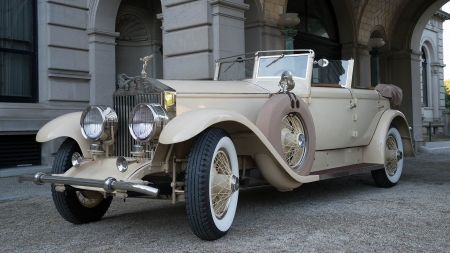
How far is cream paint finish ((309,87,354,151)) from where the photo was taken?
5156 millimetres

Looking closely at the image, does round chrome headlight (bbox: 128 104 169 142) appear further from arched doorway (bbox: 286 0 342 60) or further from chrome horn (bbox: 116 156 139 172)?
arched doorway (bbox: 286 0 342 60)

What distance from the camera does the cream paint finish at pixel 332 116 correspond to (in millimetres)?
5156

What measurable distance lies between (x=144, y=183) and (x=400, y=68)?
481 inches

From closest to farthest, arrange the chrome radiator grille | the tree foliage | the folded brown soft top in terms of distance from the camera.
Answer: the chrome radiator grille < the folded brown soft top < the tree foliage

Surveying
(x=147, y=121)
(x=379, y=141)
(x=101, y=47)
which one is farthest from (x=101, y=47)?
(x=147, y=121)

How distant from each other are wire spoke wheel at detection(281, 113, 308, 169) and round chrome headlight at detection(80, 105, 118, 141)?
1.62 m

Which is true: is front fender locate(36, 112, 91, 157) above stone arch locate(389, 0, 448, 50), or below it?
below

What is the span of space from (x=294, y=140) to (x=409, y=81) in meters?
10.5

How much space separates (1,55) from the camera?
927 centimetres

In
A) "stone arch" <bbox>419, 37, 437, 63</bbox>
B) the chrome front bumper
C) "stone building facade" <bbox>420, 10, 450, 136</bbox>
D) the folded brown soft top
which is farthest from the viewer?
"stone arch" <bbox>419, 37, 437, 63</bbox>

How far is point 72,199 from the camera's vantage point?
4180 millimetres

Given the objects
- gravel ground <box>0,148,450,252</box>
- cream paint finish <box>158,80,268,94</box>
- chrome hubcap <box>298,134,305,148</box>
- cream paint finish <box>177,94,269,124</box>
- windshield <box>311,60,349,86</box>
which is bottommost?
gravel ground <box>0,148,450,252</box>

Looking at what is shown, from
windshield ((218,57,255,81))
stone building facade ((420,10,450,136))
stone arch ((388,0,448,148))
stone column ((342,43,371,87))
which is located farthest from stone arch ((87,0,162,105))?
stone building facade ((420,10,450,136))

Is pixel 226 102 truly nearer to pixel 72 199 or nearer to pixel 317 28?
pixel 72 199
